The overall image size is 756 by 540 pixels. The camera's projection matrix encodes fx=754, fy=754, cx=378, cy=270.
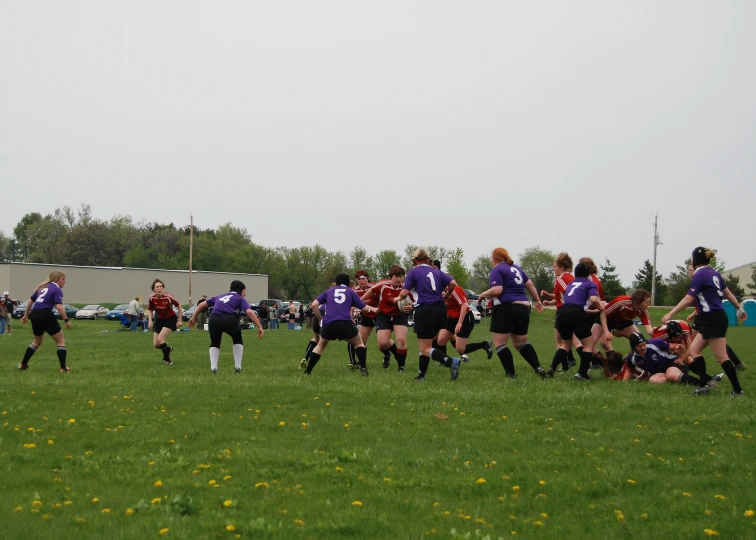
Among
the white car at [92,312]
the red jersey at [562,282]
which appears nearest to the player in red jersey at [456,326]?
the red jersey at [562,282]

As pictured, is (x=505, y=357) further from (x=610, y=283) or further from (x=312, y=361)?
(x=610, y=283)

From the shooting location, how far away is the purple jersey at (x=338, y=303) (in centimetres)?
1267

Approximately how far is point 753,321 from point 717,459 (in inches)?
2055

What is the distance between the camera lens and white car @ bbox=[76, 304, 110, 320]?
6094 centimetres

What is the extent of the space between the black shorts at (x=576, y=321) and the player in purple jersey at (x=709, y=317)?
1.84 m

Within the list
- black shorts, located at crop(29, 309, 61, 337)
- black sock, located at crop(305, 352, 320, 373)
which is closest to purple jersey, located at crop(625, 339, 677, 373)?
black sock, located at crop(305, 352, 320, 373)

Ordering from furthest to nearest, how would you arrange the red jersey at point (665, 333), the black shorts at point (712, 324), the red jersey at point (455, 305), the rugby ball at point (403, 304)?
1. the red jersey at point (455, 305)
2. the rugby ball at point (403, 304)
3. the red jersey at point (665, 333)
4. the black shorts at point (712, 324)

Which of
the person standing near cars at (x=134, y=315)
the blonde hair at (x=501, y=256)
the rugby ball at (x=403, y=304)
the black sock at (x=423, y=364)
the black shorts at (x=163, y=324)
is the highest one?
the blonde hair at (x=501, y=256)

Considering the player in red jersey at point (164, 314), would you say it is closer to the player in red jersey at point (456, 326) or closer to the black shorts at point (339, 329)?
the black shorts at point (339, 329)

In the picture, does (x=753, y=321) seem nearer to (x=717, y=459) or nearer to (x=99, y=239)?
(x=717, y=459)

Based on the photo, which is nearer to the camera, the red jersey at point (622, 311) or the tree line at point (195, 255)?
the red jersey at point (622, 311)

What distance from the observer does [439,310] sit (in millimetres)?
12023

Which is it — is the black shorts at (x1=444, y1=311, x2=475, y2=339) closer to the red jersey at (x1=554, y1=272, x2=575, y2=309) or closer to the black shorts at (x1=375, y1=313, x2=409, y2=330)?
the black shorts at (x1=375, y1=313, x2=409, y2=330)

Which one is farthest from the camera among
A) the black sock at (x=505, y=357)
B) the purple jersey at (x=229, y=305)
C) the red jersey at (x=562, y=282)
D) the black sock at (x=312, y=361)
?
the red jersey at (x=562, y=282)
